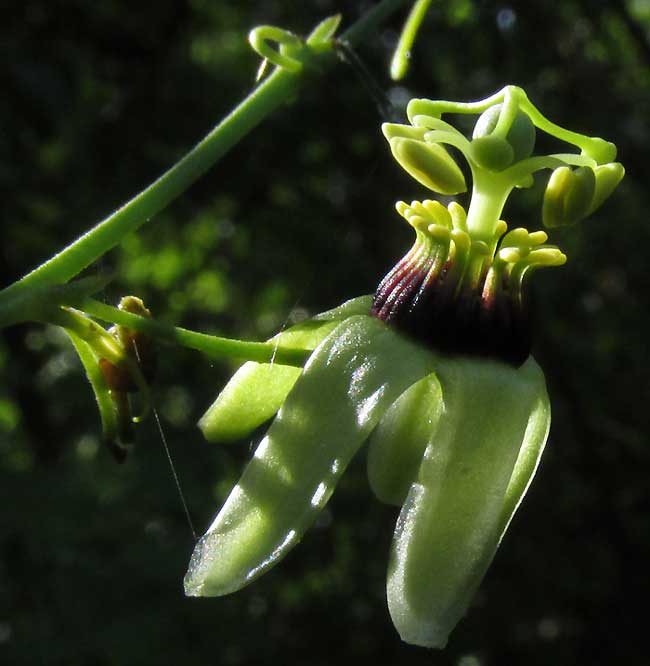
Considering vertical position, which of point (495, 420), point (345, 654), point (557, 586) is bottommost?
point (557, 586)

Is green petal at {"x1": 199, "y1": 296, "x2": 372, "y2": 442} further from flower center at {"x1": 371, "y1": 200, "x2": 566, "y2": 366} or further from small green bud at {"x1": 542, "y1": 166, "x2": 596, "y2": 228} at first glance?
small green bud at {"x1": 542, "y1": 166, "x2": 596, "y2": 228}

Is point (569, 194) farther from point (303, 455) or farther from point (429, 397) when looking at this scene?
point (303, 455)

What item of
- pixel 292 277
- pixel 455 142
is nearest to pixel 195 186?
pixel 292 277

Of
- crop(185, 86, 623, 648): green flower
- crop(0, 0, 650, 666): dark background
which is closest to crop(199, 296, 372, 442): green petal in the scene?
crop(185, 86, 623, 648): green flower

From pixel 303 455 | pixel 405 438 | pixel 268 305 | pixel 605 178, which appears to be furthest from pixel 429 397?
pixel 268 305

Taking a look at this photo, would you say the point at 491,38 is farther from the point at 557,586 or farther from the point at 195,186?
the point at 557,586

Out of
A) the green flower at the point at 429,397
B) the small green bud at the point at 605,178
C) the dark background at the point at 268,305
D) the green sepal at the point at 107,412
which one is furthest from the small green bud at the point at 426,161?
the dark background at the point at 268,305

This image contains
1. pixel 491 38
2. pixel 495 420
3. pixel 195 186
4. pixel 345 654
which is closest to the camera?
pixel 495 420
